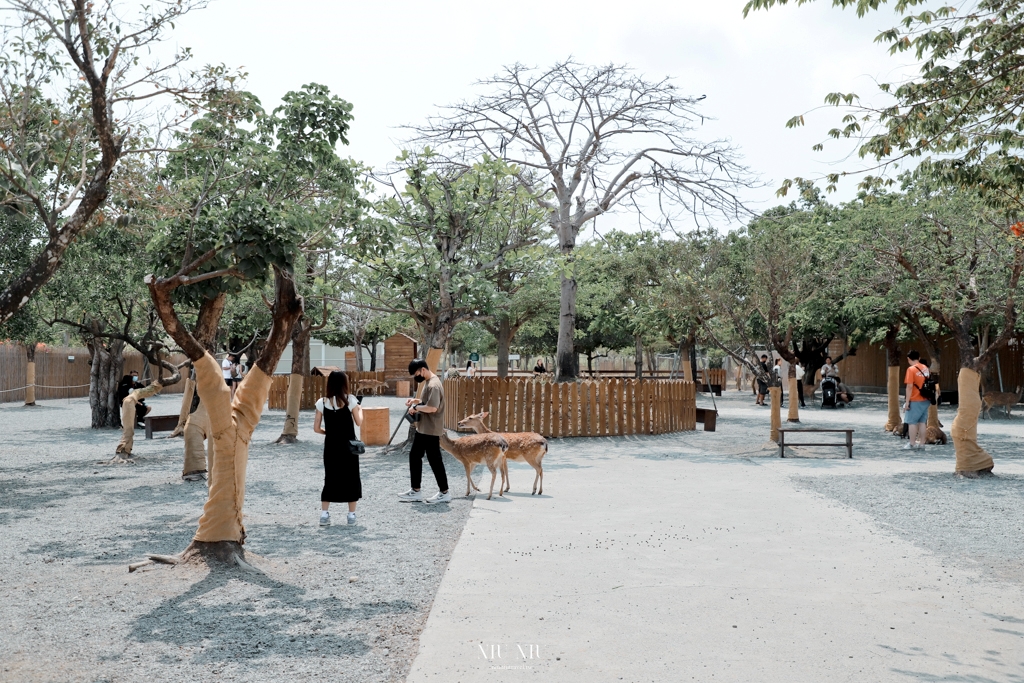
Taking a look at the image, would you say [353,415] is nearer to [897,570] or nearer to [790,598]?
[790,598]

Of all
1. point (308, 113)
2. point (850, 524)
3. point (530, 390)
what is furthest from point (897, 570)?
point (530, 390)

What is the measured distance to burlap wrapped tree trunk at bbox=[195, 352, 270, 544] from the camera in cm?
648

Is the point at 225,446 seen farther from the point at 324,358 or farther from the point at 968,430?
the point at 324,358

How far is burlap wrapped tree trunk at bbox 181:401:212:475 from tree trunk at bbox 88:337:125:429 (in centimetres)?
1028

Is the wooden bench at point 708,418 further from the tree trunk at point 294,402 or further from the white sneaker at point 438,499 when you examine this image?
the white sneaker at point 438,499

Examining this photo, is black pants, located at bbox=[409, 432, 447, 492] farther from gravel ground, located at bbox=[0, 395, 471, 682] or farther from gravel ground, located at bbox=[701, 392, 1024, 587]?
gravel ground, located at bbox=[701, 392, 1024, 587]

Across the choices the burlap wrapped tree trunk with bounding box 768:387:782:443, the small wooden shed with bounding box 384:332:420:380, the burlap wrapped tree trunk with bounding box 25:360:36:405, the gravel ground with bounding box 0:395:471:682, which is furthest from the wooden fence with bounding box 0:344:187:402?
the burlap wrapped tree trunk with bounding box 768:387:782:443

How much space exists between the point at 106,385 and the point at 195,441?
10997mm

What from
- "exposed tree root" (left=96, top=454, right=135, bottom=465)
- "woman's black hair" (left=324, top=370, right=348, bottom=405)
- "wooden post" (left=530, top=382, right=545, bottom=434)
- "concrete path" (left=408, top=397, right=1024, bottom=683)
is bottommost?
"concrete path" (left=408, top=397, right=1024, bottom=683)

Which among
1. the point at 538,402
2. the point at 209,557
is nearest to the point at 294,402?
the point at 538,402

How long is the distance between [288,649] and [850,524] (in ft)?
18.8

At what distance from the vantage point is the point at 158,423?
59.1ft

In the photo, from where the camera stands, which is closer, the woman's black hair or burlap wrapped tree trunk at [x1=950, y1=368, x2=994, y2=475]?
the woman's black hair

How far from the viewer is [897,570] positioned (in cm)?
634
